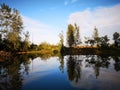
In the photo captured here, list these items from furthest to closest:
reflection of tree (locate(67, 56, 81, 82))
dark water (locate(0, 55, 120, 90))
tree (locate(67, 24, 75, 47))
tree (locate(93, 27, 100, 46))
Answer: tree (locate(67, 24, 75, 47)) < tree (locate(93, 27, 100, 46)) < reflection of tree (locate(67, 56, 81, 82)) < dark water (locate(0, 55, 120, 90))

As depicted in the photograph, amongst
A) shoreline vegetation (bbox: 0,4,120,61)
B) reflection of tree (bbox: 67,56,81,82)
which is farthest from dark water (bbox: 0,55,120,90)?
shoreline vegetation (bbox: 0,4,120,61)

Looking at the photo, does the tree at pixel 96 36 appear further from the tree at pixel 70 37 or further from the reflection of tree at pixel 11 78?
the reflection of tree at pixel 11 78

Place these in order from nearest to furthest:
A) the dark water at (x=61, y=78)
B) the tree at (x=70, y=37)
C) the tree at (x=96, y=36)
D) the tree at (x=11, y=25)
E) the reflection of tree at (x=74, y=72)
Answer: the dark water at (x=61, y=78)
the reflection of tree at (x=74, y=72)
the tree at (x=11, y=25)
the tree at (x=96, y=36)
the tree at (x=70, y=37)

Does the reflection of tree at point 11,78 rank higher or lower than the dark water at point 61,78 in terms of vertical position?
higher

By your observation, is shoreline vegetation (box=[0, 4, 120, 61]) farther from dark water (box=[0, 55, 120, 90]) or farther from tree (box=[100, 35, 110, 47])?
dark water (box=[0, 55, 120, 90])

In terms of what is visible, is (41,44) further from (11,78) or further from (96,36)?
(11,78)

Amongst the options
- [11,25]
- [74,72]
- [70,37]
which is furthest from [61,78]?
[70,37]

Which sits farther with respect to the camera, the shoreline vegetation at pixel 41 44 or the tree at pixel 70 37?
the tree at pixel 70 37

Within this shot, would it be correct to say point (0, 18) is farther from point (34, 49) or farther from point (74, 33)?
point (74, 33)

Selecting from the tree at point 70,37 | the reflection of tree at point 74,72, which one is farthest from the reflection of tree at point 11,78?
the tree at point 70,37

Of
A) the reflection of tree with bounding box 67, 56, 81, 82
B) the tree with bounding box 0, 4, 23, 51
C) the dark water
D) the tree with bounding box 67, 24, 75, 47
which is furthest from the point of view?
the tree with bounding box 67, 24, 75, 47

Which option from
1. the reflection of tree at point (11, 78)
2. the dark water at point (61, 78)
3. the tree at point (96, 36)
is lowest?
the dark water at point (61, 78)

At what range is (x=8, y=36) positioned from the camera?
171 ft

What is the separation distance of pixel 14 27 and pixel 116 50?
43.6 meters
